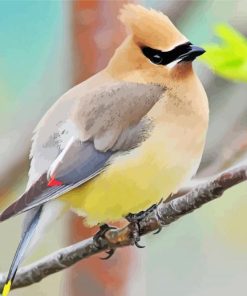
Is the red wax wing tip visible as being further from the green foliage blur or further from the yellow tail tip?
the green foliage blur

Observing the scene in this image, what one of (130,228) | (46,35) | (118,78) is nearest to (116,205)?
(130,228)

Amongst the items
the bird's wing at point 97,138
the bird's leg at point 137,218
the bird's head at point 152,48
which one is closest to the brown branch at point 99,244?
the bird's leg at point 137,218

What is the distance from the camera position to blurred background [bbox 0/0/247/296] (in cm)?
104

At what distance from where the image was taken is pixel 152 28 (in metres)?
1.00

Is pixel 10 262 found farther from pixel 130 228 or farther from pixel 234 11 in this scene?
pixel 234 11

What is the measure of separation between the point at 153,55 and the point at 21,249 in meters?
0.37

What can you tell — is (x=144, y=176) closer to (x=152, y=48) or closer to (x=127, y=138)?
(x=127, y=138)

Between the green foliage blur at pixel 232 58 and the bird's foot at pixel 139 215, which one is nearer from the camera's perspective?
the green foliage blur at pixel 232 58

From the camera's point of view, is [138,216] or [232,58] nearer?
[232,58]

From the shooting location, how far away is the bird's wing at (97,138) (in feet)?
3.20

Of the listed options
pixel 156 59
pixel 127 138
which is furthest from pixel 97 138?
pixel 156 59

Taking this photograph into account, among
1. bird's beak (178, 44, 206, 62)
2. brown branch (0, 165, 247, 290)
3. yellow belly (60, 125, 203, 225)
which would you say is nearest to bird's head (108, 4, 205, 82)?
bird's beak (178, 44, 206, 62)

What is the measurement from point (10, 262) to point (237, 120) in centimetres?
44

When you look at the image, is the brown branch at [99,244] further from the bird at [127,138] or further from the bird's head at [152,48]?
the bird's head at [152,48]
